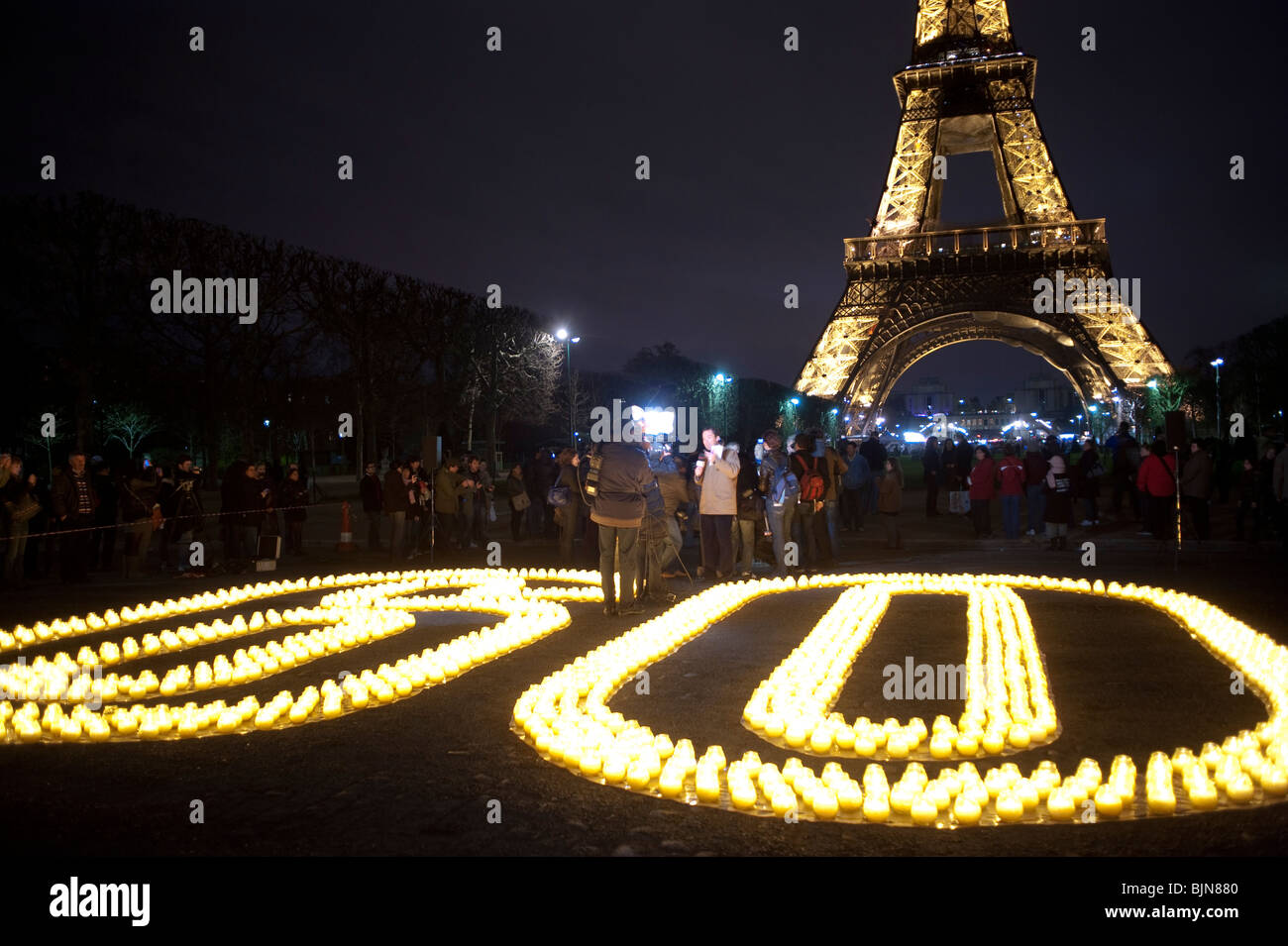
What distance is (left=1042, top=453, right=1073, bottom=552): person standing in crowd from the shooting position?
15.9 metres

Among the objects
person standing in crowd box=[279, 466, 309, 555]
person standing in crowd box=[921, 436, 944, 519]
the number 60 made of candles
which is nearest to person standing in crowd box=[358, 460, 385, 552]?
person standing in crowd box=[279, 466, 309, 555]

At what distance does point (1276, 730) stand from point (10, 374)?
107 feet

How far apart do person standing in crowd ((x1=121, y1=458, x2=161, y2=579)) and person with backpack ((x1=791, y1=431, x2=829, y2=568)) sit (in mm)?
9195

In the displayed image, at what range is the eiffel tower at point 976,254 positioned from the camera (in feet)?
A: 141

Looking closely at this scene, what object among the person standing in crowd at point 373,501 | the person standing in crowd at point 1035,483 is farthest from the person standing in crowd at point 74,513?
the person standing in crowd at point 1035,483

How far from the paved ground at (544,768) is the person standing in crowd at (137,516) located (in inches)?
260

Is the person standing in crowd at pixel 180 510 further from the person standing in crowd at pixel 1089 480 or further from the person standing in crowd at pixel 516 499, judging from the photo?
the person standing in crowd at pixel 1089 480

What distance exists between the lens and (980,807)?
14.4 ft

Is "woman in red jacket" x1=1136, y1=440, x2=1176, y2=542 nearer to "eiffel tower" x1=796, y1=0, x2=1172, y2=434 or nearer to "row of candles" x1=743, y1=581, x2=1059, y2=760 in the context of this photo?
"row of candles" x1=743, y1=581, x2=1059, y2=760

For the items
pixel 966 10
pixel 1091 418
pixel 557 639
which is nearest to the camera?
pixel 557 639

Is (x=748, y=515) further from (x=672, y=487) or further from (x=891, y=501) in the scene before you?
(x=891, y=501)

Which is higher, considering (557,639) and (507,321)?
(507,321)

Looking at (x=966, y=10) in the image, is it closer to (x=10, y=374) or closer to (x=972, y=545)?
(x=972, y=545)
